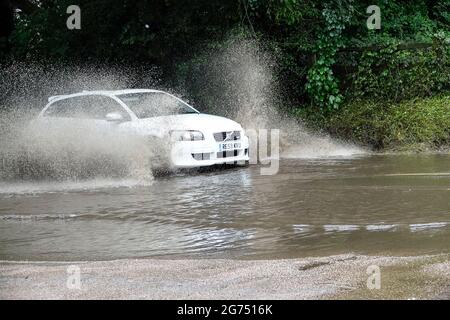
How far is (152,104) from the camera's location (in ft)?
49.7

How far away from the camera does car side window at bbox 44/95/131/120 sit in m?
14.9

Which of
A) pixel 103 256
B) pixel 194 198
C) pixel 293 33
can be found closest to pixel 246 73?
pixel 293 33

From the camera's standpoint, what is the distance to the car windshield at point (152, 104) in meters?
14.8

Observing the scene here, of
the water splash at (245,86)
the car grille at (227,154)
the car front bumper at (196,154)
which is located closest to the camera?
the car front bumper at (196,154)

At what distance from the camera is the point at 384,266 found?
6461mm

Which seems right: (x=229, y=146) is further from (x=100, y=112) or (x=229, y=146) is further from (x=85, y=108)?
(x=85, y=108)

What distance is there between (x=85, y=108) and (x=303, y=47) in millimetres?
6098

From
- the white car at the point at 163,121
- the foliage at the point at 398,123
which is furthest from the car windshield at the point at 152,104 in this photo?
the foliage at the point at 398,123

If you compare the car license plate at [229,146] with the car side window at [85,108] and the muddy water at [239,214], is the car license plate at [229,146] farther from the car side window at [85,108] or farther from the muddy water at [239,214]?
the car side window at [85,108]

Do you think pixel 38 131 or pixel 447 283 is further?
pixel 38 131

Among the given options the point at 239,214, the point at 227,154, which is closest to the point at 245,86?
the point at 227,154

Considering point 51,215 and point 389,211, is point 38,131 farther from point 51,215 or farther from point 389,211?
point 389,211
